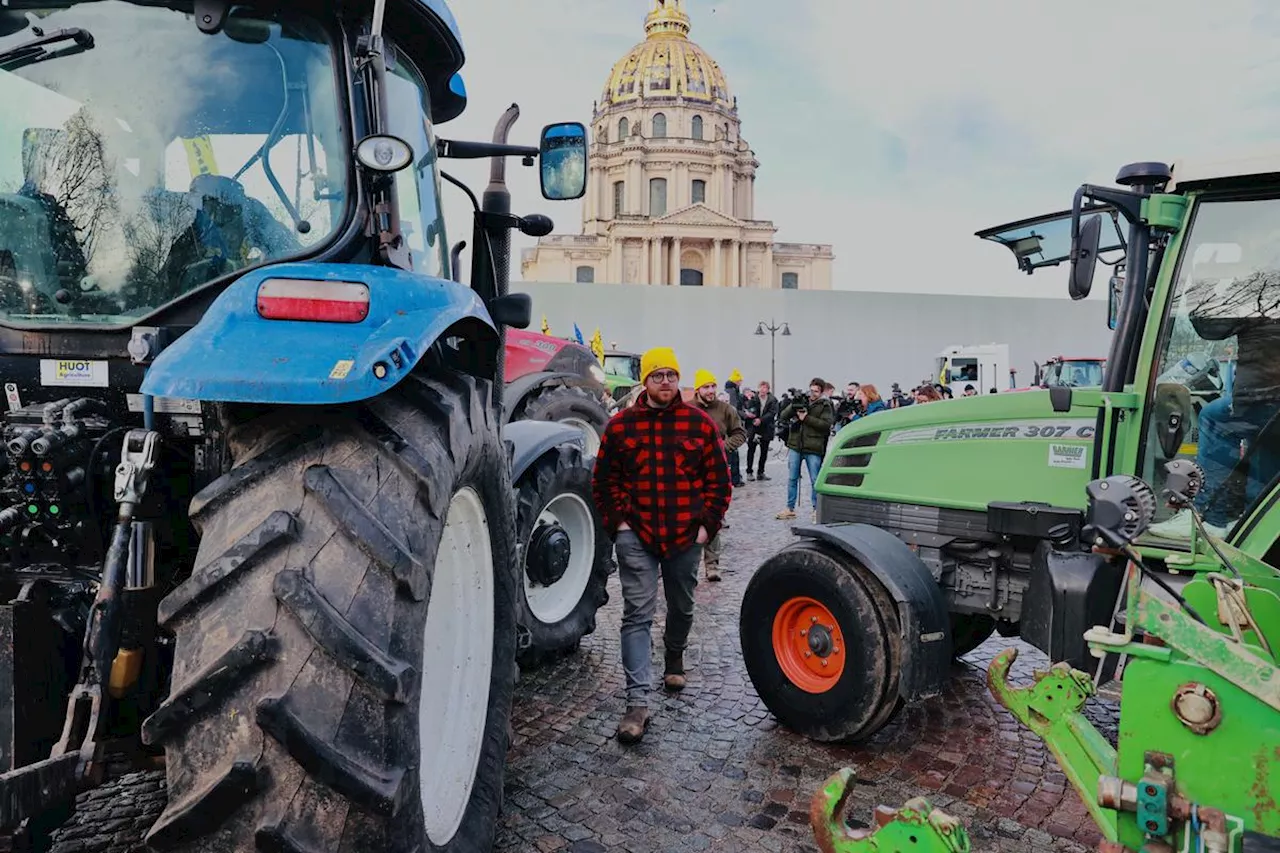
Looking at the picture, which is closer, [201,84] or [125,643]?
[125,643]

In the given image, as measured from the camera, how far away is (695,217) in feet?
240

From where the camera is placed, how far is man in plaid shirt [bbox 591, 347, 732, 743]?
430 cm

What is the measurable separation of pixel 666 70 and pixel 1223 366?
85152 millimetres

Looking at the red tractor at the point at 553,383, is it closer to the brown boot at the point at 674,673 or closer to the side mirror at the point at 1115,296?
the brown boot at the point at 674,673

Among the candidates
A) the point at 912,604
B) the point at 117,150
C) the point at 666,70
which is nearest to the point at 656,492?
the point at 912,604

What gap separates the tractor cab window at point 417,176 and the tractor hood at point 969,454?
2.55m

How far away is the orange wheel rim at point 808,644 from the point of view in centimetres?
414

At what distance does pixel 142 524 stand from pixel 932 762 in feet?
10.6

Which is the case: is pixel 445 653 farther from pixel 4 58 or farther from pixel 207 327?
pixel 4 58

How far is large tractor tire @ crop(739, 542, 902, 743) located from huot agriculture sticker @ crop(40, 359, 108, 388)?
9.92 feet

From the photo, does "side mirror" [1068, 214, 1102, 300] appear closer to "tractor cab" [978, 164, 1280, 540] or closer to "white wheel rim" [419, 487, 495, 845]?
"tractor cab" [978, 164, 1280, 540]

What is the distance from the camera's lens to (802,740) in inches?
160

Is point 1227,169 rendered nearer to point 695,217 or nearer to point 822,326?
point 822,326

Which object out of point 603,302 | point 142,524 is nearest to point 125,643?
point 142,524
